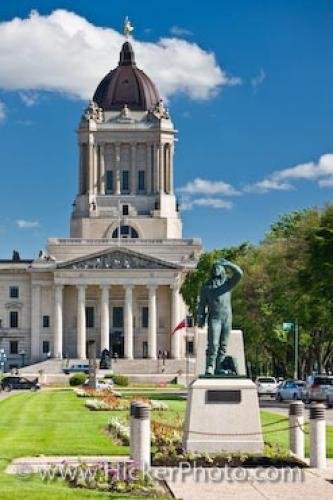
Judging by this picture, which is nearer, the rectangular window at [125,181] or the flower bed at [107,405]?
the flower bed at [107,405]

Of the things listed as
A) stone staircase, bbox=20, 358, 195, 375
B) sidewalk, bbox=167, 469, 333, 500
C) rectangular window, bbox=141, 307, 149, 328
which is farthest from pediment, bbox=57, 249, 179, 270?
sidewalk, bbox=167, 469, 333, 500

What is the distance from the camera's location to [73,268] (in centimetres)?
14438

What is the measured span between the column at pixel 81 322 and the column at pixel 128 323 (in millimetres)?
5018

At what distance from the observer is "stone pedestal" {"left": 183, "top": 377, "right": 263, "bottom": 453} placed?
1087 inches

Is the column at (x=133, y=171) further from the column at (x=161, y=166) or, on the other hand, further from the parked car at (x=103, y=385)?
the parked car at (x=103, y=385)

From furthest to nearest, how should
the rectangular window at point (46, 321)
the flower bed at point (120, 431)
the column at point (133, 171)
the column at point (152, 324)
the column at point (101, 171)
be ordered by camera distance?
→ the column at point (101, 171) < the column at point (133, 171) < the rectangular window at point (46, 321) < the column at point (152, 324) < the flower bed at point (120, 431)

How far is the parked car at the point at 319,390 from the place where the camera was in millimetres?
62856

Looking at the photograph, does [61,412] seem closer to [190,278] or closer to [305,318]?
[305,318]

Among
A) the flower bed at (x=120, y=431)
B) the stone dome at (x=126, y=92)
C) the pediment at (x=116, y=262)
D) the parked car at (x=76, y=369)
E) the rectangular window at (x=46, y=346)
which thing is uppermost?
the stone dome at (x=126, y=92)

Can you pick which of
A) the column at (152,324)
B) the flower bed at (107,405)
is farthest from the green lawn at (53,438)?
the column at (152,324)

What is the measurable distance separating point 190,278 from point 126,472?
105 metres

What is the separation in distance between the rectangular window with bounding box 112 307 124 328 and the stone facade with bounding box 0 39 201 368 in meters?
0.12

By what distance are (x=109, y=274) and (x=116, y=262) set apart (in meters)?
1.74

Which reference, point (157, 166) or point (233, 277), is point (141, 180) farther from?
point (233, 277)
